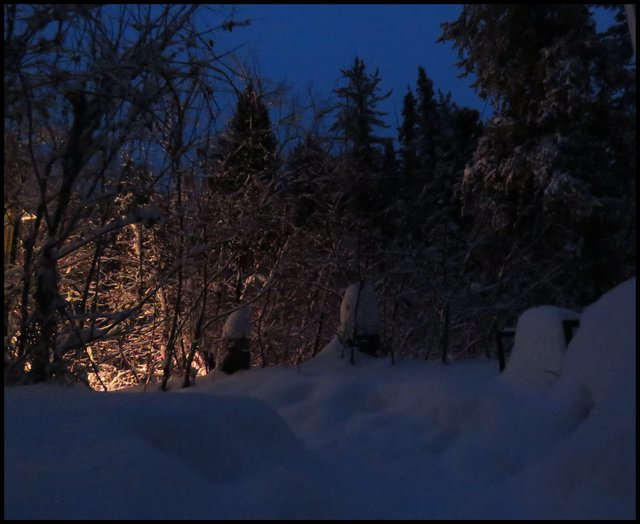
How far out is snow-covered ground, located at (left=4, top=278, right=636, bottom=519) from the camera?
101 inches

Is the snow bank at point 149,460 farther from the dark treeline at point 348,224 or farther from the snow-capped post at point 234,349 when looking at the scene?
the snow-capped post at point 234,349

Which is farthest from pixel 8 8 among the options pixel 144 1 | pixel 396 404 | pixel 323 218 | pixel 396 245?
pixel 396 245

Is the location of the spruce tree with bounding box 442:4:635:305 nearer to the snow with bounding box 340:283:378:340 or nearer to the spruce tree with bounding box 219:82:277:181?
the snow with bounding box 340:283:378:340

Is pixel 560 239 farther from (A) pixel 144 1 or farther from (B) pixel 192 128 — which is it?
(A) pixel 144 1

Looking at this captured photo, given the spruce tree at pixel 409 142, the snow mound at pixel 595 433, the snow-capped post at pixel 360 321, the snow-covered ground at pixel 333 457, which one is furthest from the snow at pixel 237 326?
the spruce tree at pixel 409 142

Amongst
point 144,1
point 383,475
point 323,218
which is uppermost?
point 144,1

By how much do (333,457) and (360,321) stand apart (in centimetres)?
438

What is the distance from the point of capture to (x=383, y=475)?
12.4 feet

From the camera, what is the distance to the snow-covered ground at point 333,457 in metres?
2.58

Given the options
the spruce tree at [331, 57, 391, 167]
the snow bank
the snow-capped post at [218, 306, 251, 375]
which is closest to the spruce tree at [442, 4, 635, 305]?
the spruce tree at [331, 57, 391, 167]

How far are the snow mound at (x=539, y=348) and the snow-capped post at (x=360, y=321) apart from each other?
2.70 m

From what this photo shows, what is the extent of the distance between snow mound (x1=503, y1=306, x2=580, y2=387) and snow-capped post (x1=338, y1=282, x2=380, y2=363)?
270 centimetres

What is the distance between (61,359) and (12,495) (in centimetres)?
319

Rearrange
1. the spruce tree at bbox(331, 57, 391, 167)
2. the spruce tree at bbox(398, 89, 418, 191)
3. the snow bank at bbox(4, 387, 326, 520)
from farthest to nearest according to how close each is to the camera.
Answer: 1. the spruce tree at bbox(398, 89, 418, 191)
2. the spruce tree at bbox(331, 57, 391, 167)
3. the snow bank at bbox(4, 387, 326, 520)
